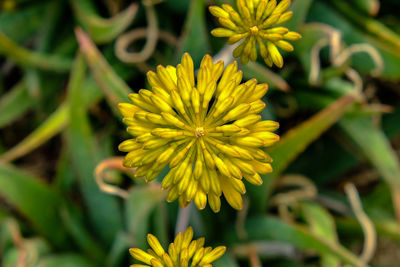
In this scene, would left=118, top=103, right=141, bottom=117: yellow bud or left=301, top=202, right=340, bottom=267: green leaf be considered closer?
left=118, top=103, right=141, bottom=117: yellow bud

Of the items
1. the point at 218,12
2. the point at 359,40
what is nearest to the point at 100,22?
the point at 359,40

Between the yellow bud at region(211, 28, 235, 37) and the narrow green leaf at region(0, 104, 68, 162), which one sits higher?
the narrow green leaf at region(0, 104, 68, 162)

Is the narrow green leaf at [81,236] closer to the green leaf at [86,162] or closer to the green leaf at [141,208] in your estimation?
the green leaf at [86,162]

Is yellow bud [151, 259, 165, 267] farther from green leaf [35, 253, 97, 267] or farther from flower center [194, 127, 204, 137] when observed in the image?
green leaf [35, 253, 97, 267]

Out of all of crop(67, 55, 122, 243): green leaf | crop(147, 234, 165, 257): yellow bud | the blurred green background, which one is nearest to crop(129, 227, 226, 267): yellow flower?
crop(147, 234, 165, 257): yellow bud

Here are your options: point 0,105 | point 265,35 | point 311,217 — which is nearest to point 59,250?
point 0,105

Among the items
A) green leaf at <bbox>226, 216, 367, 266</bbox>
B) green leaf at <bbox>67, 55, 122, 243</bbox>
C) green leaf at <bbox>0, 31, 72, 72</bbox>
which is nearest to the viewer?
green leaf at <bbox>226, 216, 367, 266</bbox>
